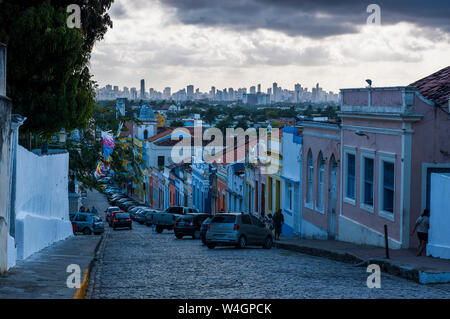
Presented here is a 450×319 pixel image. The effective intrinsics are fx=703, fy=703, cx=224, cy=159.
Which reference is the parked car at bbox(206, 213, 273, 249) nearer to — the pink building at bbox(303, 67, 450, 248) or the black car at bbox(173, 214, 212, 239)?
the pink building at bbox(303, 67, 450, 248)

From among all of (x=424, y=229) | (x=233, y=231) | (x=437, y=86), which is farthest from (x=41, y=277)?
(x=437, y=86)

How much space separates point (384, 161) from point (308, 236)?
35.2ft

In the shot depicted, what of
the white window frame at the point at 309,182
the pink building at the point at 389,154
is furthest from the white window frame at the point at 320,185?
the pink building at the point at 389,154

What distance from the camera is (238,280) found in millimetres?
14453

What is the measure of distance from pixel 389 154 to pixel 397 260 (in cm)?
527

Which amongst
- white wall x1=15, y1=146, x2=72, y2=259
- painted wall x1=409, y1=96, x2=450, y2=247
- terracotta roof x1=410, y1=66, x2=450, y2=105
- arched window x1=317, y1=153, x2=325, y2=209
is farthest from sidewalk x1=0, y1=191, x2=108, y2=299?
arched window x1=317, y1=153, x2=325, y2=209

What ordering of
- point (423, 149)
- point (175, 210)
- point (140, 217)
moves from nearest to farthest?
point (423, 149)
point (175, 210)
point (140, 217)

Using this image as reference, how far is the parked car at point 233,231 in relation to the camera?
85.5 feet

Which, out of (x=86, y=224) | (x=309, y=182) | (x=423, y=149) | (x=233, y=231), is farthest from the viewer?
(x=86, y=224)

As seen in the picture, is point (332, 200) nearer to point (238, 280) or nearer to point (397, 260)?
point (397, 260)

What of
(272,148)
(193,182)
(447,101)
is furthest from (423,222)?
(193,182)

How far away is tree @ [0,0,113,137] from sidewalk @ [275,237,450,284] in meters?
8.89

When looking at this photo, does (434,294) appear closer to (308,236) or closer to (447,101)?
(447,101)

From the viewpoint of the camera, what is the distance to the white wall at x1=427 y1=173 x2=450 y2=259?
16891mm
